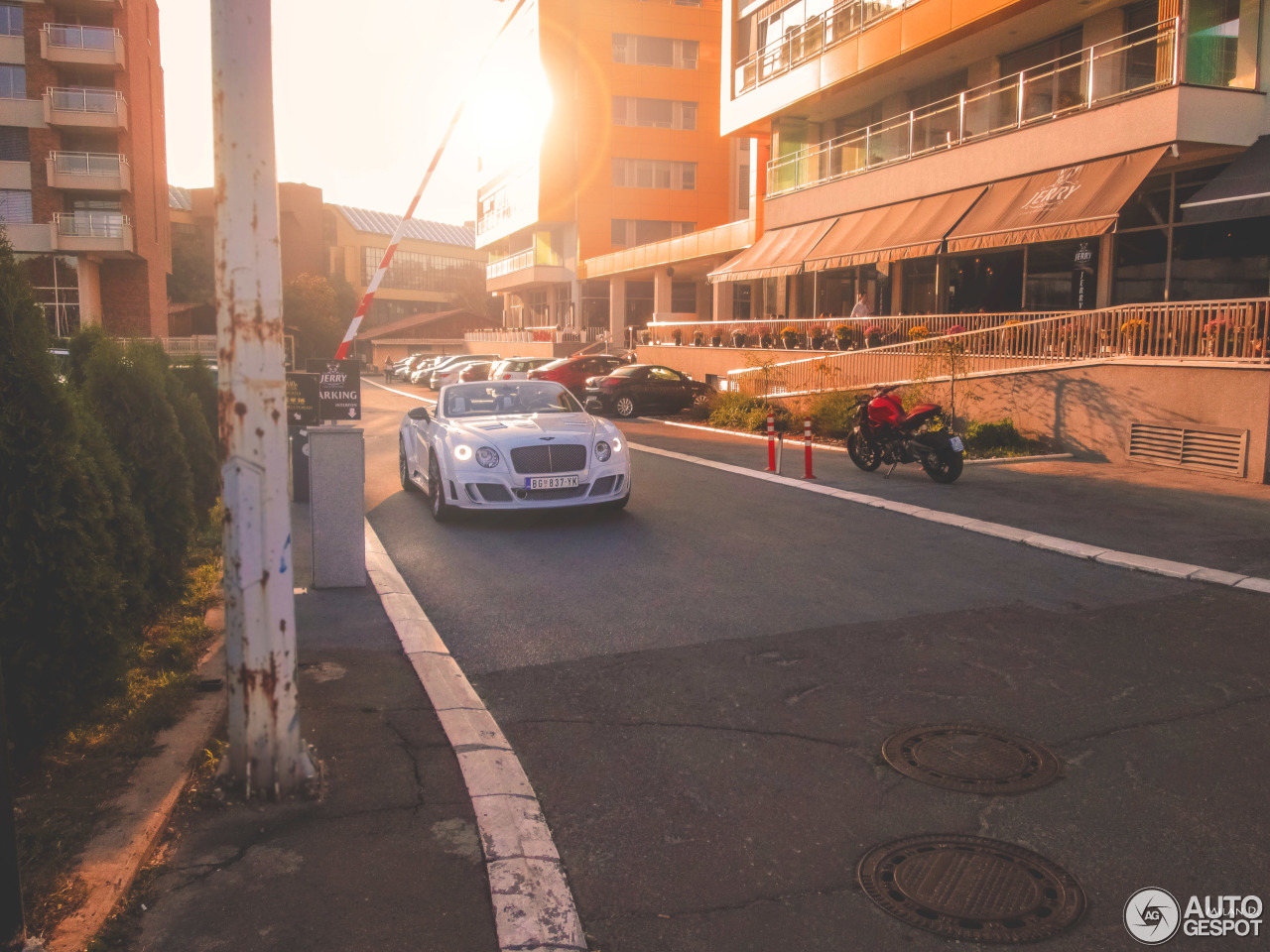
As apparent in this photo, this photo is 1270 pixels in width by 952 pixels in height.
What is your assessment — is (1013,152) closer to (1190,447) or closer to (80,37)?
(1190,447)

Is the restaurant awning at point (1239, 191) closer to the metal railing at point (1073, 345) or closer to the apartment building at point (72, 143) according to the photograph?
the metal railing at point (1073, 345)

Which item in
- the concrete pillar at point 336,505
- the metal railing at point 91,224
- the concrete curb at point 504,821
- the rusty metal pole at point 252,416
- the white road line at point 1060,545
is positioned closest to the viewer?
the concrete curb at point 504,821

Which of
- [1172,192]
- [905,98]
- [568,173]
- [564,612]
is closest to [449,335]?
[568,173]

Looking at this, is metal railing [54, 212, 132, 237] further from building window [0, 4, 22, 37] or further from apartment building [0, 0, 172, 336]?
building window [0, 4, 22, 37]

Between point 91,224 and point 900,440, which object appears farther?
point 91,224

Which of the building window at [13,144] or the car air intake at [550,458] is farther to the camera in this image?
the building window at [13,144]

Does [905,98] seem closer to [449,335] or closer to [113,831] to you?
[113,831]

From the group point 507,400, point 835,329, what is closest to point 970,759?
point 507,400

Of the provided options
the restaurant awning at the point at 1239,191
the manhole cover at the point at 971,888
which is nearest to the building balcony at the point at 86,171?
the restaurant awning at the point at 1239,191

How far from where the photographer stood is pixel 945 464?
44.4ft

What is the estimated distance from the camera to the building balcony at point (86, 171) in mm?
46469

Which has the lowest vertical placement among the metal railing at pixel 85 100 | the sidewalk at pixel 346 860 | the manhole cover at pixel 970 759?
the sidewalk at pixel 346 860

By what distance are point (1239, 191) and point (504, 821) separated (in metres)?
16.9

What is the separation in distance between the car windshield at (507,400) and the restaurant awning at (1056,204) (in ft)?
35.2
